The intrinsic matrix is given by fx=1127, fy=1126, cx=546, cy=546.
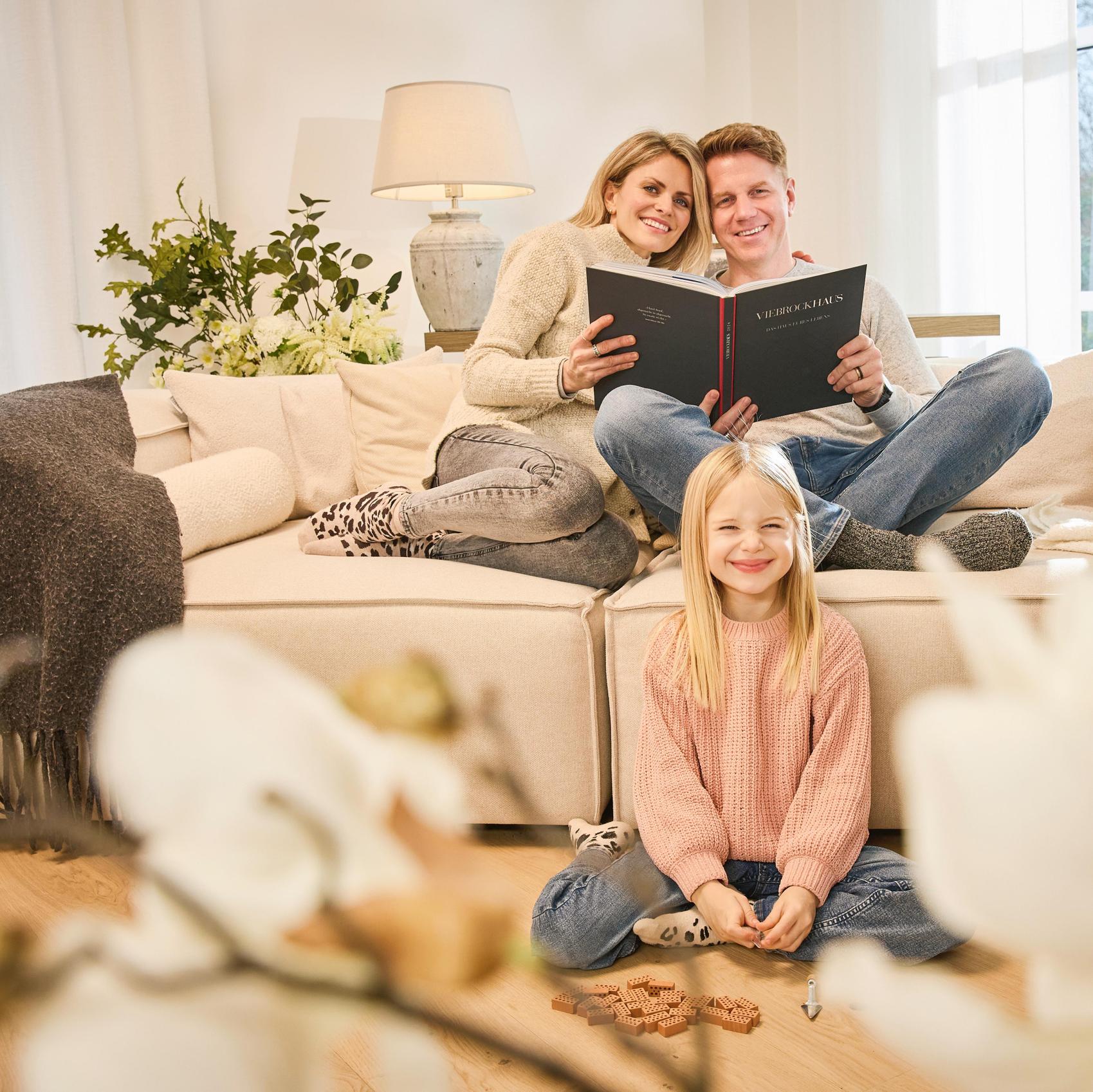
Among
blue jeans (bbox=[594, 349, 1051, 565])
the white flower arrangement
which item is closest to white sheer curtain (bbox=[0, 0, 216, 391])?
the white flower arrangement

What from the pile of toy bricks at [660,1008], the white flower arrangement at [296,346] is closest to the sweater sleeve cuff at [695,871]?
the pile of toy bricks at [660,1008]

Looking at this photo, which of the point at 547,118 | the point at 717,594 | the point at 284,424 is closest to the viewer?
the point at 717,594

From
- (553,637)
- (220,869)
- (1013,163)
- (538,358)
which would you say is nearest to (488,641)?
(553,637)

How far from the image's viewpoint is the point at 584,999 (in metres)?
0.19

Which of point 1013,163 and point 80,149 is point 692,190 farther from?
point 80,149

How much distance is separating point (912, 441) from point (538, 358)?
0.68m

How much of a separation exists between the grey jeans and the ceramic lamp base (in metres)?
1.22

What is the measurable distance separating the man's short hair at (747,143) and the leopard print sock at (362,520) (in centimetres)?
85

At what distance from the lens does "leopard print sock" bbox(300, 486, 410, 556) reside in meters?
1.78

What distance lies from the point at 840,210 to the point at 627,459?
2.10 metres

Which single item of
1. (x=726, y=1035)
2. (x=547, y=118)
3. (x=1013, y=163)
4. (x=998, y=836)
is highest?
(x=547, y=118)

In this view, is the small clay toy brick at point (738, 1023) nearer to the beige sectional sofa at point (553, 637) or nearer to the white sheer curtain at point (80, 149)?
the beige sectional sofa at point (553, 637)

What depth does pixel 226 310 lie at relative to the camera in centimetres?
298

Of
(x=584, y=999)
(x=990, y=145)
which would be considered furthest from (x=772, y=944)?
(x=990, y=145)
